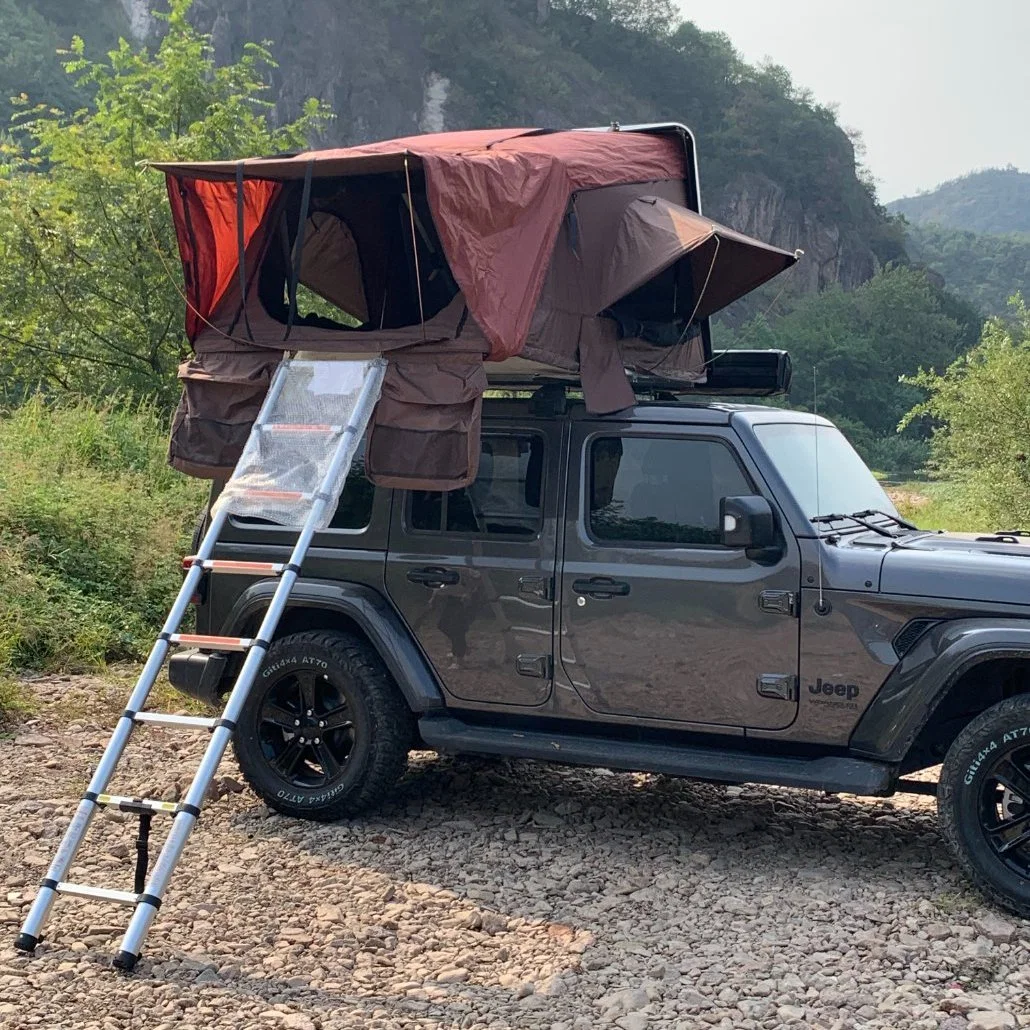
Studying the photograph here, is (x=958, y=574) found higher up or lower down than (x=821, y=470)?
lower down

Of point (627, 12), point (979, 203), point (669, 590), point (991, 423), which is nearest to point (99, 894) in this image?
point (669, 590)

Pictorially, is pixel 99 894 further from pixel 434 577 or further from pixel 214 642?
pixel 434 577

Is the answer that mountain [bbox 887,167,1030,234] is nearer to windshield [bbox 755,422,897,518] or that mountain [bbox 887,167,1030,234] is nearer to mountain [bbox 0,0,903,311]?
mountain [bbox 0,0,903,311]

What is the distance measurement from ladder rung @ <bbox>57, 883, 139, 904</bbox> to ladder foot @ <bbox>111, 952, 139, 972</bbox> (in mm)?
187

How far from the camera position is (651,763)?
17.5 ft

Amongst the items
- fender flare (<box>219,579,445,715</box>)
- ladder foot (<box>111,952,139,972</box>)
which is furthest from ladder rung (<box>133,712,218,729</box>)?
fender flare (<box>219,579,445,715</box>)

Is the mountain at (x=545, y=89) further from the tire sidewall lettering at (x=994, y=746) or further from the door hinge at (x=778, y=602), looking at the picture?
the tire sidewall lettering at (x=994, y=746)

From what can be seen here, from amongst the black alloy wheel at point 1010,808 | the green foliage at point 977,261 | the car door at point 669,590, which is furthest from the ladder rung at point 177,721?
the green foliage at point 977,261

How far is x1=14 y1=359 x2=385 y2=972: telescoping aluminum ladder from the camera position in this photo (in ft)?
14.8

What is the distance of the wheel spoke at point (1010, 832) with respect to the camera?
188 inches

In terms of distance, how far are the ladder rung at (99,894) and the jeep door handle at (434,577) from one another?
6.23 feet

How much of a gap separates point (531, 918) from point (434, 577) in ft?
5.23

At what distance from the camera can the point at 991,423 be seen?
18.6 metres

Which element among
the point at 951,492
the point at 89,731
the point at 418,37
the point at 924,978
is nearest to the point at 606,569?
the point at 924,978
